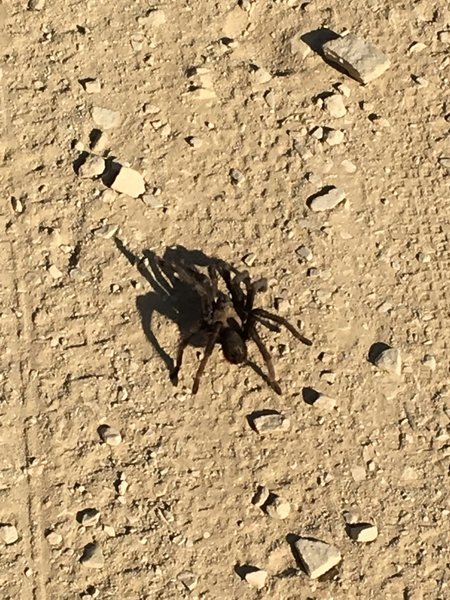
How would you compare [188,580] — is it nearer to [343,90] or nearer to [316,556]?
[316,556]

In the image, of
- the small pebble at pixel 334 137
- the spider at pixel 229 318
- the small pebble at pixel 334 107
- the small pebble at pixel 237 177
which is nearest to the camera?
the spider at pixel 229 318

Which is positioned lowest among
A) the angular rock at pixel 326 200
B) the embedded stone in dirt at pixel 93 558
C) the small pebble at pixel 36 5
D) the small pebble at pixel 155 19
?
the embedded stone in dirt at pixel 93 558

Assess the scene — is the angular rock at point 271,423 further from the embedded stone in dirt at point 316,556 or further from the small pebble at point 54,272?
the small pebble at point 54,272

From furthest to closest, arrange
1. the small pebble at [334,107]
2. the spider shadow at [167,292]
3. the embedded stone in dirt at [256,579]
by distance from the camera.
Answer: the small pebble at [334,107] → the spider shadow at [167,292] → the embedded stone in dirt at [256,579]

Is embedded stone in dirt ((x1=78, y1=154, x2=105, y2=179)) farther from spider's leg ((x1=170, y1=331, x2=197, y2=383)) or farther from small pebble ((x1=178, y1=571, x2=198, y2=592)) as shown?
small pebble ((x1=178, y1=571, x2=198, y2=592))

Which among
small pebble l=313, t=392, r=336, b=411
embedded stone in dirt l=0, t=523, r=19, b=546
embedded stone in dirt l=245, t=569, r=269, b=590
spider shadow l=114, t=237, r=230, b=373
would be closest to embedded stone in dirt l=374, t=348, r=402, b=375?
small pebble l=313, t=392, r=336, b=411

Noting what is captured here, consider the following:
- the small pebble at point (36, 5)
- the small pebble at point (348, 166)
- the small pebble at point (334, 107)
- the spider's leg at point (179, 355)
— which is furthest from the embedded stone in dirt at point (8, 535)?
the small pebble at point (36, 5)

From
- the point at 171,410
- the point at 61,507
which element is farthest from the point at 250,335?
the point at 61,507

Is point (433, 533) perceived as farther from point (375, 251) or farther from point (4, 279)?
point (4, 279)
